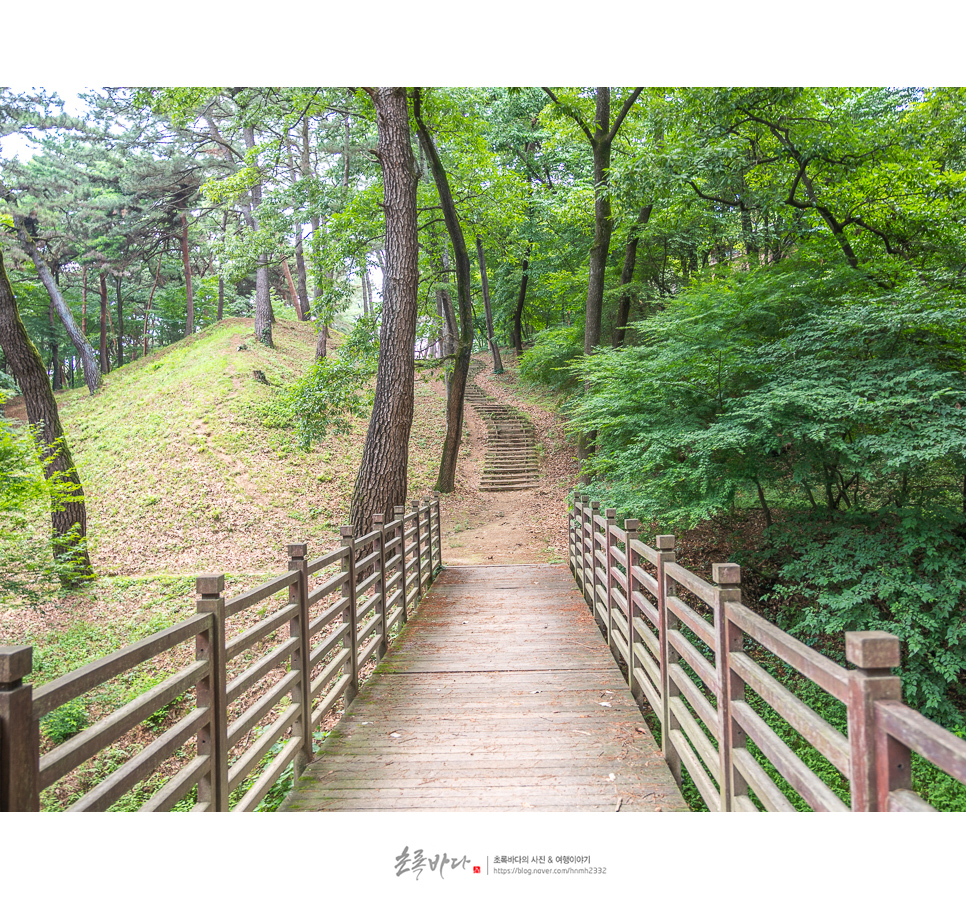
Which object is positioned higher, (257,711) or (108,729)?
(108,729)

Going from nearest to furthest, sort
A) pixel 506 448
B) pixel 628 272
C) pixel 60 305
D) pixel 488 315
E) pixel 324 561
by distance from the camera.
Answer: pixel 324 561 < pixel 628 272 < pixel 506 448 < pixel 60 305 < pixel 488 315

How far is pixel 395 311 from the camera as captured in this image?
8414mm

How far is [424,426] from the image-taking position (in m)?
18.5

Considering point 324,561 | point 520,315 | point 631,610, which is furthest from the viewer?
point 520,315

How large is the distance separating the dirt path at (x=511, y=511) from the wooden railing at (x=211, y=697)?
5.73 metres

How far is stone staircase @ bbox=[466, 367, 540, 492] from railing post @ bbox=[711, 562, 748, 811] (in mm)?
12552

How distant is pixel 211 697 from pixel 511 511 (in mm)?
11362

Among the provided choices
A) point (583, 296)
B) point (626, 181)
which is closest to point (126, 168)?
point (583, 296)

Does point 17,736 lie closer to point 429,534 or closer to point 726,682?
point 726,682

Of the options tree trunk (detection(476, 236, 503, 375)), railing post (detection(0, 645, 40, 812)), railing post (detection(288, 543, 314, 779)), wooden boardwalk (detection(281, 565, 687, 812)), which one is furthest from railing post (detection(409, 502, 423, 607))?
tree trunk (detection(476, 236, 503, 375))

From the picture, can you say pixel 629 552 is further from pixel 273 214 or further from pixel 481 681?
pixel 273 214

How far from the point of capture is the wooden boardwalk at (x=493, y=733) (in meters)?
2.90

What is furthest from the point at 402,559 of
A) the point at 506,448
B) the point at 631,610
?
the point at 506,448

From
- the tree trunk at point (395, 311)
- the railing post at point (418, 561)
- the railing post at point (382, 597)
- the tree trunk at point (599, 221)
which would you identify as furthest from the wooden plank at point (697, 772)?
the tree trunk at point (599, 221)
